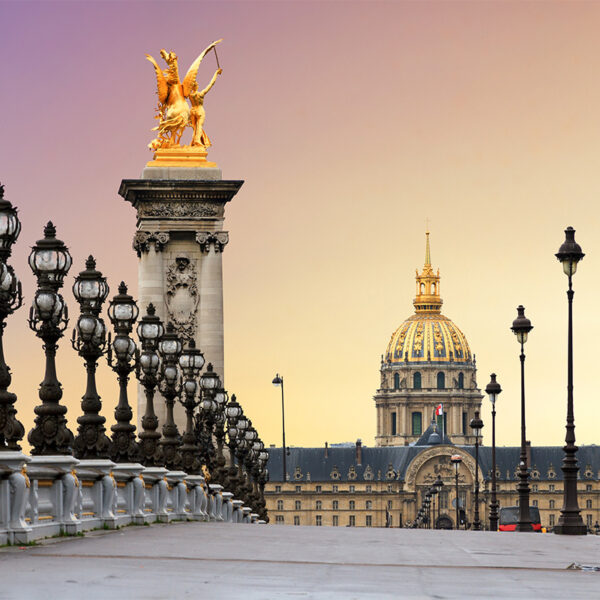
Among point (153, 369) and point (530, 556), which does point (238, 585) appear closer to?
point (530, 556)

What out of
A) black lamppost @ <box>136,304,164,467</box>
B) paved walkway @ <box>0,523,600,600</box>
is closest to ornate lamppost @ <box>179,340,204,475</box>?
black lamppost @ <box>136,304,164,467</box>

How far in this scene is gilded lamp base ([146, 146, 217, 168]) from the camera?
282 ft

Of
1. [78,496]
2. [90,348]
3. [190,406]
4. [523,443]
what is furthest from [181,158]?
[78,496]

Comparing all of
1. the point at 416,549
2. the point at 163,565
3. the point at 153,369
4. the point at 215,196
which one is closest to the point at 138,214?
the point at 215,196

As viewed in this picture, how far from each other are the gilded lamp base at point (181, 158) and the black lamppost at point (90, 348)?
52221 millimetres

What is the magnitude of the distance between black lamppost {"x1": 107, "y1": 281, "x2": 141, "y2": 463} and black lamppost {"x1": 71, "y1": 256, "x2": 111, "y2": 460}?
9.60 ft

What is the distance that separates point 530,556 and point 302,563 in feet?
17.8

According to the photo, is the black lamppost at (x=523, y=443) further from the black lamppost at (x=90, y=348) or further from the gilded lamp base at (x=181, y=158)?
the gilded lamp base at (x=181, y=158)

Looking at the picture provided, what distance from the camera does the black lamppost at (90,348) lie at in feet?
107

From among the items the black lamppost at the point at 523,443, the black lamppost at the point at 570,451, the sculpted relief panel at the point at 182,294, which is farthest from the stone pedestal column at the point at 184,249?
the black lamppost at the point at 570,451

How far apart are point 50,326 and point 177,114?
198ft

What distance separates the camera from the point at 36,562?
789 inches

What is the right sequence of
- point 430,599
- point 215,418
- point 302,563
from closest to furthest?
point 430,599 < point 302,563 < point 215,418

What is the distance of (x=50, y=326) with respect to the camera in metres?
29.1
